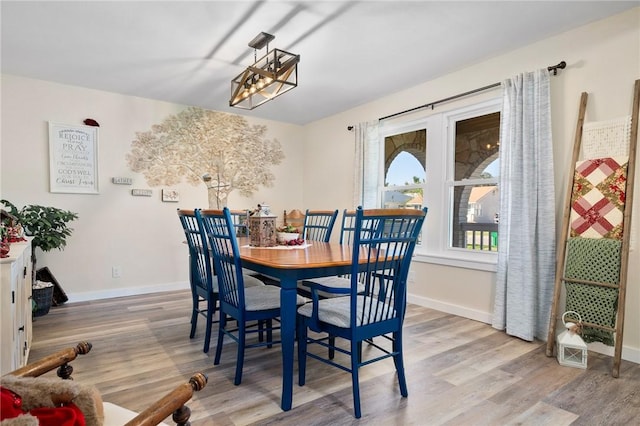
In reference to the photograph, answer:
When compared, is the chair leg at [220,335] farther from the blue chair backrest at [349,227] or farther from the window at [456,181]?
the window at [456,181]

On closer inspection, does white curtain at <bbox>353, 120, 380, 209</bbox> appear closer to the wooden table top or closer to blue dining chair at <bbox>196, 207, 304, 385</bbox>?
the wooden table top

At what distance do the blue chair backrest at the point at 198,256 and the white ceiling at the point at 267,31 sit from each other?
1.45 m

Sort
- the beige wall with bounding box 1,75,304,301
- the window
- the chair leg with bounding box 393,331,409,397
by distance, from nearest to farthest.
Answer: the chair leg with bounding box 393,331,409,397
the window
the beige wall with bounding box 1,75,304,301

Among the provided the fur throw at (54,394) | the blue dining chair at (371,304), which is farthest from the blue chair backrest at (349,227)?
the fur throw at (54,394)

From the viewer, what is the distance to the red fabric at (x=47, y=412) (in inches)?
28.2

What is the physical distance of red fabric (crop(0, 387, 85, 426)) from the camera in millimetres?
716

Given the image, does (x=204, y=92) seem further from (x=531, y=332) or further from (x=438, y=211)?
(x=531, y=332)

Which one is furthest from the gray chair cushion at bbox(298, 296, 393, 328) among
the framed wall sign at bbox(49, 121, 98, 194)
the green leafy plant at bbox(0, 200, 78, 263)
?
the framed wall sign at bbox(49, 121, 98, 194)

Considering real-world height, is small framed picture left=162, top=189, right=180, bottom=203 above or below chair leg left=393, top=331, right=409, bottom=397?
above

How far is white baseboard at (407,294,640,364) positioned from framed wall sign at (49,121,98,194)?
3.94 metres

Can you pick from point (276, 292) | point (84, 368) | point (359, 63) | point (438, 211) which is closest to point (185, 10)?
point (359, 63)

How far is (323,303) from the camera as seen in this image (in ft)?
6.62

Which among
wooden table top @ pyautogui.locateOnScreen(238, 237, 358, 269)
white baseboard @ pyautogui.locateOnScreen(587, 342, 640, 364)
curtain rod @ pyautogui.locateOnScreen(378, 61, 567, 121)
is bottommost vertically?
white baseboard @ pyautogui.locateOnScreen(587, 342, 640, 364)

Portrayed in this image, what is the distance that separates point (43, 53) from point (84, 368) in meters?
2.75
